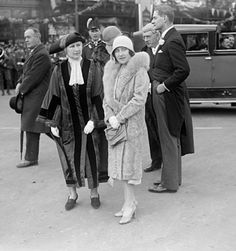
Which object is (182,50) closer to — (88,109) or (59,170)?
(88,109)

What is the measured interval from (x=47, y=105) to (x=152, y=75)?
1.24 meters

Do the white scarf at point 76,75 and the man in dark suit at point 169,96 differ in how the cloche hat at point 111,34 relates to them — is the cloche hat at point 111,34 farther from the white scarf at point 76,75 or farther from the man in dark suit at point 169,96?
the white scarf at point 76,75

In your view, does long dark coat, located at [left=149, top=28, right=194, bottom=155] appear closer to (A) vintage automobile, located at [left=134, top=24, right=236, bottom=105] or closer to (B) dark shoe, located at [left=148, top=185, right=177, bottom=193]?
(B) dark shoe, located at [left=148, top=185, right=177, bottom=193]

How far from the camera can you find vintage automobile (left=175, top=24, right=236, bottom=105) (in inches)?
421

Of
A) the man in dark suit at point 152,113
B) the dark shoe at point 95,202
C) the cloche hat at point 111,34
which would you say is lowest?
the dark shoe at point 95,202

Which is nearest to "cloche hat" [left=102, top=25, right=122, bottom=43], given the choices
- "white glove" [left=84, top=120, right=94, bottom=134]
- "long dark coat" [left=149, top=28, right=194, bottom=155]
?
"long dark coat" [left=149, top=28, right=194, bottom=155]

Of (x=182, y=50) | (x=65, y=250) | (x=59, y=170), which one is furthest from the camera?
(x=59, y=170)

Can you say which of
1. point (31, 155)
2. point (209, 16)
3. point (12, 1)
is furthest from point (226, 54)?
point (12, 1)

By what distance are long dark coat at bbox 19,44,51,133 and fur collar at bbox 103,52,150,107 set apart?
205 centimetres

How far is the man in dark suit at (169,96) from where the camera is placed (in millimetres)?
4844

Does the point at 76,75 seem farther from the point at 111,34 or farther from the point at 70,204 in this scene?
the point at 70,204

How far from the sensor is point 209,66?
10.7 meters

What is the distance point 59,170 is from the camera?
6.21 metres

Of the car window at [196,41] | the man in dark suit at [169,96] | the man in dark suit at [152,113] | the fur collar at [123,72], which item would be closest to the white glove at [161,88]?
the man in dark suit at [169,96]
